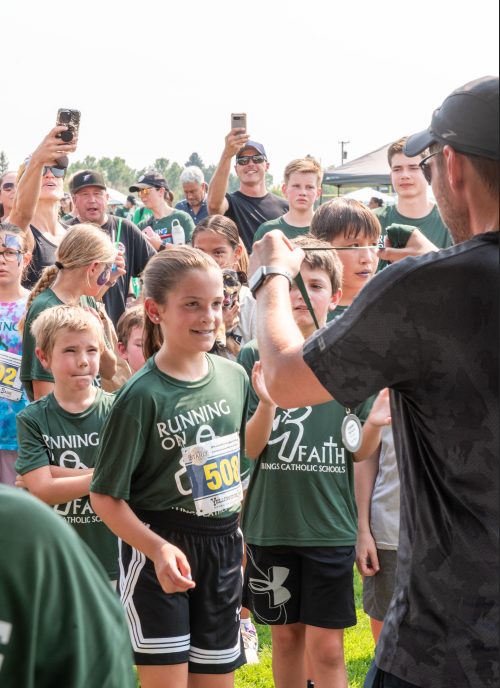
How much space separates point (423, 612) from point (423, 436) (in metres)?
0.36

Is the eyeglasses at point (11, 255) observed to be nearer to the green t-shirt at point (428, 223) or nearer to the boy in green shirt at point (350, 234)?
the boy in green shirt at point (350, 234)

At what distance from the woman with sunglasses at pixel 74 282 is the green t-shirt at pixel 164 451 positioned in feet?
4.54

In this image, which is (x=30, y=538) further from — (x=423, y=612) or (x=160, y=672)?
(x=160, y=672)

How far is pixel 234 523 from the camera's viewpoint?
2.65 m

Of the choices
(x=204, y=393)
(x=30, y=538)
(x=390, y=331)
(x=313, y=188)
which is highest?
(x=313, y=188)

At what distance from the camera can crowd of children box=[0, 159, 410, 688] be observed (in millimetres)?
2471

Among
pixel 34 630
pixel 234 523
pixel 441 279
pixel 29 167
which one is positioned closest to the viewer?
pixel 34 630

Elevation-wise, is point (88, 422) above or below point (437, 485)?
below

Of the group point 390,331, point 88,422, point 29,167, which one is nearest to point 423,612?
point 390,331

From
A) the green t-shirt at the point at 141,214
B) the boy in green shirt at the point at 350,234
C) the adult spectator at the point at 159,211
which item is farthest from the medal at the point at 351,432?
the green t-shirt at the point at 141,214

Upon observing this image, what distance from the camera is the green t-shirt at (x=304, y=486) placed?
293 centimetres

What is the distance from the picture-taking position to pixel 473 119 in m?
1.41

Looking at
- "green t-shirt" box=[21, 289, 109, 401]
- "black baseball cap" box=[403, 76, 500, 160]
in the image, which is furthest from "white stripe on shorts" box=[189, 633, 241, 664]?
"black baseball cap" box=[403, 76, 500, 160]

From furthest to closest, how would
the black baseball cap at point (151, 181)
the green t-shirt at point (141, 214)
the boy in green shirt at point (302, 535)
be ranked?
the green t-shirt at point (141, 214)
the black baseball cap at point (151, 181)
the boy in green shirt at point (302, 535)
